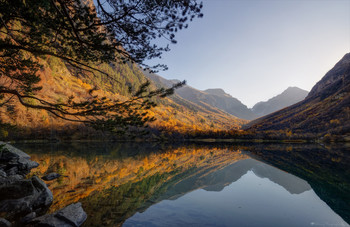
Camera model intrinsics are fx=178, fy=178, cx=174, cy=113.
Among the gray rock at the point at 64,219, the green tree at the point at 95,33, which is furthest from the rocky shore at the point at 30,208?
the green tree at the point at 95,33

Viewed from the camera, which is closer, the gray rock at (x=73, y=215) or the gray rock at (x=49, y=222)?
the gray rock at (x=49, y=222)

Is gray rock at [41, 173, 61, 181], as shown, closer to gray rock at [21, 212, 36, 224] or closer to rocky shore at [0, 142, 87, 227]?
rocky shore at [0, 142, 87, 227]

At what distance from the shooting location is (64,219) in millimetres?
7383

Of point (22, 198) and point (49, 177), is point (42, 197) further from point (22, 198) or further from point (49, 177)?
point (49, 177)

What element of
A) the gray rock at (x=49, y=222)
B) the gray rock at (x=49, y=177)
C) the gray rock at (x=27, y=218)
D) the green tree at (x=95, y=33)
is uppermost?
the green tree at (x=95, y=33)

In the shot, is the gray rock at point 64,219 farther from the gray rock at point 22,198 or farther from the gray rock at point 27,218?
the gray rock at point 22,198

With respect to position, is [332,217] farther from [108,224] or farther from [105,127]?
[105,127]

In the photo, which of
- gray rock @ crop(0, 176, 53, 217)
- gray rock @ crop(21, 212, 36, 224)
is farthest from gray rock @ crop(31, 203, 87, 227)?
gray rock @ crop(0, 176, 53, 217)

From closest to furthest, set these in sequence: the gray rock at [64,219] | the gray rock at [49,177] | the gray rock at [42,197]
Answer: the gray rock at [64,219], the gray rock at [42,197], the gray rock at [49,177]

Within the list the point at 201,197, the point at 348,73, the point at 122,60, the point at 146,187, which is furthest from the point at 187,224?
the point at 348,73

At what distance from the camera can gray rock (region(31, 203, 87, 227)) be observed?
23.0ft

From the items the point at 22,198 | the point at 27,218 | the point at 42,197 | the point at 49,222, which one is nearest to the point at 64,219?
the point at 49,222

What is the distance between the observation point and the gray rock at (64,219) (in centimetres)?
700

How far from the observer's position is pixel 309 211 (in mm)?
10758
